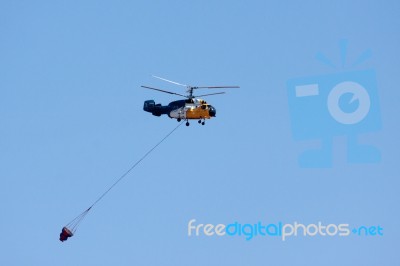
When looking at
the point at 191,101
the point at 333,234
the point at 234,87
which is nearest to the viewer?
the point at 333,234

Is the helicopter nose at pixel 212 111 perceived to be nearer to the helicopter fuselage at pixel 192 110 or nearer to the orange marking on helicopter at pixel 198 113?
the helicopter fuselage at pixel 192 110

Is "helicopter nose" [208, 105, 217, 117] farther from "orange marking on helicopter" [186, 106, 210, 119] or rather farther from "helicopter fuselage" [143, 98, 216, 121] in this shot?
"orange marking on helicopter" [186, 106, 210, 119]

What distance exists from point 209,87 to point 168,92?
77.0 inches

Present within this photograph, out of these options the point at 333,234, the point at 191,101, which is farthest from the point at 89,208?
the point at 333,234

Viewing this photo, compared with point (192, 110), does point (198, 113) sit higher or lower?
lower

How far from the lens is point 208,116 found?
3459 cm

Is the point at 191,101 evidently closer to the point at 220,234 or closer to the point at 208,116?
the point at 208,116

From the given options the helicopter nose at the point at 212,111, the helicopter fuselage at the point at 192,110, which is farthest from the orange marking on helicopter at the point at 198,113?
the helicopter nose at the point at 212,111

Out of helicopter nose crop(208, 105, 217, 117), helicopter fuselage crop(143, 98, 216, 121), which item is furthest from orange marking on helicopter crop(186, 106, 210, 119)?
helicopter nose crop(208, 105, 217, 117)

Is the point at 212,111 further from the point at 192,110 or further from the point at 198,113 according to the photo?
the point at 192,110

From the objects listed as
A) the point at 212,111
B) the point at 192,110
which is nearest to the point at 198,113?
the point at 192,110

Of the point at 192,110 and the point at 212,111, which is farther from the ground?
the point at 192,110

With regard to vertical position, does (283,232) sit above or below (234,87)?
below

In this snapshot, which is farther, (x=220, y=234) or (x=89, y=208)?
(x=89, y=208)
